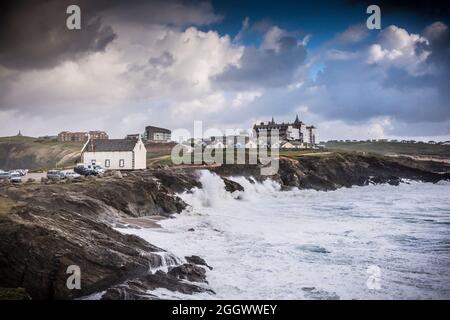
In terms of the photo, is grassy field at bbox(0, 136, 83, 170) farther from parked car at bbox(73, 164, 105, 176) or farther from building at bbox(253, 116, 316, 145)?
building at bbox(253, 116, 316, 145)

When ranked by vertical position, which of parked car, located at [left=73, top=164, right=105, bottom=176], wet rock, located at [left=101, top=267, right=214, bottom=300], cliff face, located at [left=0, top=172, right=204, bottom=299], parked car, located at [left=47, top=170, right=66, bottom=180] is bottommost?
wet rock, located at [left=101, top=267, right=214, bottom=300]

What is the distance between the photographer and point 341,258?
22188 millimetres

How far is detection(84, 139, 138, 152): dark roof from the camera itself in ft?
191

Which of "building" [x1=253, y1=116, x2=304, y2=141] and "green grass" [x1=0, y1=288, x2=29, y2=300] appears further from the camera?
"building" [x1=253, y1=116, x2=304, y2=141]

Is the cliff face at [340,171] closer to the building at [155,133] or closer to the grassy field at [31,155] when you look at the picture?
the grassy field at [31,155]

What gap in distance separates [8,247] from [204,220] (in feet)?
64.8

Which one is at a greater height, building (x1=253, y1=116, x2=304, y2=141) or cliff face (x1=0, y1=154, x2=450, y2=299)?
building (x1=253, y1=116, x2=304, y2=141)

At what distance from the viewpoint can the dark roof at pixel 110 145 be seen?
191 ft

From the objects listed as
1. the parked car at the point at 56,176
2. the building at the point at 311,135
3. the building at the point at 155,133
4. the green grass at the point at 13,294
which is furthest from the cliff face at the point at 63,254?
the building at the point at 311,135

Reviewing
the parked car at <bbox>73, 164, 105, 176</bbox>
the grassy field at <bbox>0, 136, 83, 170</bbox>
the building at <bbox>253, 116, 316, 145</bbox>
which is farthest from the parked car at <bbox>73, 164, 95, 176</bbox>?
the building at <bbox>253, 116, 316, 145</bbox>

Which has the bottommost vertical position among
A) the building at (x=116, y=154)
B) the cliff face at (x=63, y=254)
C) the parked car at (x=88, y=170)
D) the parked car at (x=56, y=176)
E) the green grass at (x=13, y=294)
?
the green grass at (x=13, y=294)

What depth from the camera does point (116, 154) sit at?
58375mm
